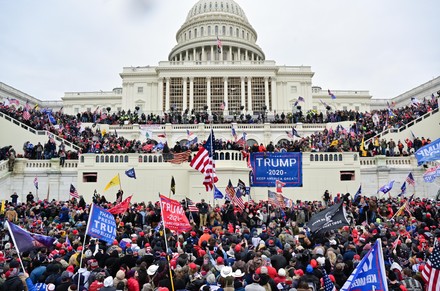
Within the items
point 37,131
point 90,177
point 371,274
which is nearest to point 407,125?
point 90,177

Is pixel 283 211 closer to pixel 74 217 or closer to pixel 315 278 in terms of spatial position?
pixel 74 217

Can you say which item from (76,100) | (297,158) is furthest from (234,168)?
(76,100)

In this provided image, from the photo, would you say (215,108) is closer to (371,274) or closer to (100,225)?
(100,225)

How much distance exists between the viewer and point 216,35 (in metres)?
85.3

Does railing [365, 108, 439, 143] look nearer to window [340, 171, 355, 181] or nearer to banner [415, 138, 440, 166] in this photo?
window [340, 171, 355, 181]

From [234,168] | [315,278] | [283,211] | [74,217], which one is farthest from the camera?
[234,168]

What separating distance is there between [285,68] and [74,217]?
56.8m

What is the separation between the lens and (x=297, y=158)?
27859mm

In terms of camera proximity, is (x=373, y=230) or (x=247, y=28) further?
(x=247, y=28)

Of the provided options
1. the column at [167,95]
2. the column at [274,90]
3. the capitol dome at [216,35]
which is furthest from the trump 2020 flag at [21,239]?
the capitol dome at [216,35]

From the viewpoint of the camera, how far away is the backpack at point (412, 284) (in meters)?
8.01

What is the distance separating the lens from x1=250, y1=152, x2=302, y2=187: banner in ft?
89.5

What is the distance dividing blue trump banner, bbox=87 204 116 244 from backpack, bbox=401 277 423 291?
7.31 m

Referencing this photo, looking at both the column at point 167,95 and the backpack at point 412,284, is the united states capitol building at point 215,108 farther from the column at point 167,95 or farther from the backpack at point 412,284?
the backpack at point 412,284
